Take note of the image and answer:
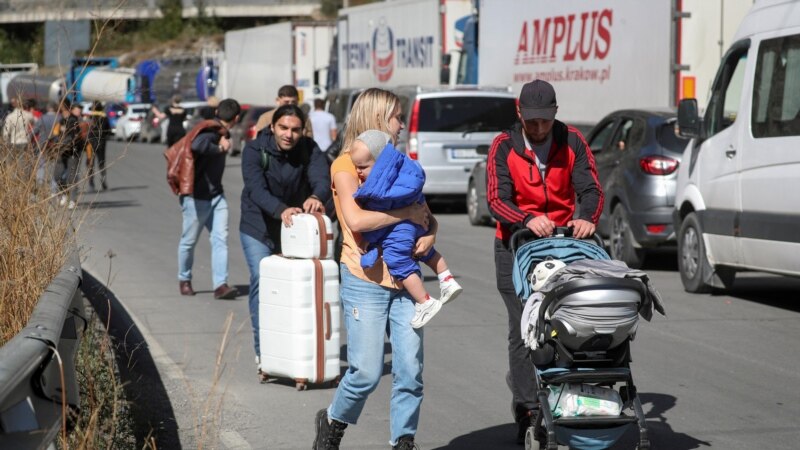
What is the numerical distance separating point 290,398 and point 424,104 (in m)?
13.7

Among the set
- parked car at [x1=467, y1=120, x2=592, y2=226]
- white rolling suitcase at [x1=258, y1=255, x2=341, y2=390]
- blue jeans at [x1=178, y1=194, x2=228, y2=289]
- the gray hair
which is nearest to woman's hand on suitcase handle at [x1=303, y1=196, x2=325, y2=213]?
white rolling suitcase at [x1=258, y1=255, x2=341, y2=390]

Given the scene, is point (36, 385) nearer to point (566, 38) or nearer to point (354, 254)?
point (354, 254)

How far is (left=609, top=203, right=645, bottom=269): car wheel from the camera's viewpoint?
48.0ft

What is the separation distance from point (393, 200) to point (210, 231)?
681cm

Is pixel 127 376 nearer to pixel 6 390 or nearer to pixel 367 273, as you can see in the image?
pixel 367 273

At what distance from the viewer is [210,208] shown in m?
12.5

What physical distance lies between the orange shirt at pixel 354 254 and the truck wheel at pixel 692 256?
7.02 meters

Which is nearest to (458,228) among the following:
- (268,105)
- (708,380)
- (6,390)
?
(708,380)

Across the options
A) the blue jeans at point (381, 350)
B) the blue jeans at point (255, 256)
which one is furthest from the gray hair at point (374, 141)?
the blue jeans at point (255, 256)

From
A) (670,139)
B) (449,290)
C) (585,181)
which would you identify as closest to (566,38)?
(670,139)

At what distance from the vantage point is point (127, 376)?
830 centimetres

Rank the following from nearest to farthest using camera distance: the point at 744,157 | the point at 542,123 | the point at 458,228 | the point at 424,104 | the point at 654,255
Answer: the point at 542,123 < the point at 744,157 < the point at 654,255 < the point at 458,228 < the point at 424,104

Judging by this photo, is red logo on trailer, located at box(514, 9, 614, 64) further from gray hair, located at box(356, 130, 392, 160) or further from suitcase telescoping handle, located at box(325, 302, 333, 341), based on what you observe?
gray hair, located at box(356, 130, 392, 160)

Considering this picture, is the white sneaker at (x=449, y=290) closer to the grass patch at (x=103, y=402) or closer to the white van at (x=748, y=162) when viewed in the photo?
the grass patch at (x=103, y=402)
